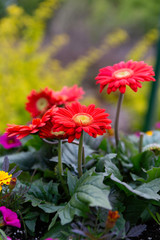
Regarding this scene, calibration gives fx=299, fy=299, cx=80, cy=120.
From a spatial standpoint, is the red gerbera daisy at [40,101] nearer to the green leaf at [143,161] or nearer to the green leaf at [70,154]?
the green leaf at [70,154]

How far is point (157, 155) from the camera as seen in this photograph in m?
0.81

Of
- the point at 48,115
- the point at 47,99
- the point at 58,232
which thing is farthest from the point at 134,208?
the point at 47,99

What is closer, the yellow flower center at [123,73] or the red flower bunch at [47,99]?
the yellow flower center at [123,73]

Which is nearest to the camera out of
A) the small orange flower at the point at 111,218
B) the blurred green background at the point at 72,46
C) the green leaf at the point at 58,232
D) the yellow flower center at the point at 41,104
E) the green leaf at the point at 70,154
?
the small orange flower at the point at 111,218

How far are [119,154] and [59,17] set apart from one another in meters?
3.92

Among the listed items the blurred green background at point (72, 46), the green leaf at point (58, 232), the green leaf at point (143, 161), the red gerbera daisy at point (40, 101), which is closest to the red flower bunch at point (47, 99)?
the red gerbera daisy at point (40, 101)

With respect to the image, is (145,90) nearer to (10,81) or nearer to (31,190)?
(10,81)

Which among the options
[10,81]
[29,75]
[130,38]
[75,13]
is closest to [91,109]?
[10,81]

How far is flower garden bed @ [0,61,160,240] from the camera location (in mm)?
562

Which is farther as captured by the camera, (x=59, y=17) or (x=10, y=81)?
(x=59, y=17)

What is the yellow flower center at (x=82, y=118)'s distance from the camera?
583 mm

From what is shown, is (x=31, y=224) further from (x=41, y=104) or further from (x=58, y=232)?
(x=41, y=104)

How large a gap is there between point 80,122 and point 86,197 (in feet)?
0.46

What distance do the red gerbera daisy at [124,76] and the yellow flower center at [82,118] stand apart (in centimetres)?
8
